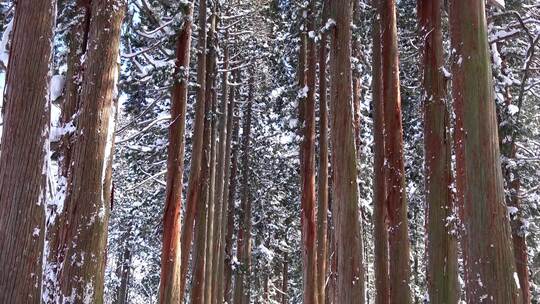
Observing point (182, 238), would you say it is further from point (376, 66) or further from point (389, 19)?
point (389, 19)

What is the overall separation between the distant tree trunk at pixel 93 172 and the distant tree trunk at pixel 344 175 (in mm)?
3820

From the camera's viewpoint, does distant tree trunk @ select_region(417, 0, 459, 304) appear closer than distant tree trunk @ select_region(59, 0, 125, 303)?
No

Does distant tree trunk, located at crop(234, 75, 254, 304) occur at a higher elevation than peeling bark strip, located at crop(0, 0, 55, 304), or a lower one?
higher

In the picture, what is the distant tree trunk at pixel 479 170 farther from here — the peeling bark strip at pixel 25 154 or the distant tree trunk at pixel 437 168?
the peeling bark strip at pixel 25 154

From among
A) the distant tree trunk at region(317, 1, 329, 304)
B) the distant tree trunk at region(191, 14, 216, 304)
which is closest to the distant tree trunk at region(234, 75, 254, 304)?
the distant tree trunk at region(191, 14, 216, 304)

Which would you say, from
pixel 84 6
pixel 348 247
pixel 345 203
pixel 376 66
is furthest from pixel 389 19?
pixel 84 6

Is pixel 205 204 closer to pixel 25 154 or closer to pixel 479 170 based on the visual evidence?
pixel 25 154

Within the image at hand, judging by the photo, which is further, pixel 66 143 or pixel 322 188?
pixel 322 188

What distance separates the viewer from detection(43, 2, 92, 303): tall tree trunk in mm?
5750

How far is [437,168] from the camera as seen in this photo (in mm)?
8195

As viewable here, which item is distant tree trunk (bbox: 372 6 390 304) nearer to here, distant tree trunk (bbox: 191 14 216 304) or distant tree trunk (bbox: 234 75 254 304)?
distant tree trunk (bbox: 191 14 216 304)

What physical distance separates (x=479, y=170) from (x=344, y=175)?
3.76 metres

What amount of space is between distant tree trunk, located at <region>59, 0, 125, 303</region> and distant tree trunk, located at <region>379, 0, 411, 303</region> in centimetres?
504

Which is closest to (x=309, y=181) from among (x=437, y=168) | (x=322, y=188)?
(x=322, y=188)
